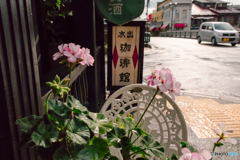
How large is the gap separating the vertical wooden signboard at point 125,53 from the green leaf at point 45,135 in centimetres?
307

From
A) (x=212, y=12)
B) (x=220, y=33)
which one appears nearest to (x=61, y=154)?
(x=220, y=33)

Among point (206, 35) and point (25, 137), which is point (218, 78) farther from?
point (206, 35)

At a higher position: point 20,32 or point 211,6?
point 211,6

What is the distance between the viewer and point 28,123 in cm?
59

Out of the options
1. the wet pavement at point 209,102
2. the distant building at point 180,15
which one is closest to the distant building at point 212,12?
the distant building at point 180,15

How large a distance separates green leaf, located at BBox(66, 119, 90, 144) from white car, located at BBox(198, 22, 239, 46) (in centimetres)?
1599

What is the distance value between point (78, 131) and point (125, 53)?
10.0 feet

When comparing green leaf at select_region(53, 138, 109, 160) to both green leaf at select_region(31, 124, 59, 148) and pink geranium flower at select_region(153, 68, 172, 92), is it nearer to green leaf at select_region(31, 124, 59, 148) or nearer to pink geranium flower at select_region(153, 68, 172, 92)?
Answer: green leaf at select_region(31, 124, 59, 148)

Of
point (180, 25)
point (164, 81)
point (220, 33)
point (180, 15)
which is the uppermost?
point (180, 15)

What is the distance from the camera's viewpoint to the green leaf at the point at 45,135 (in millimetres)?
526

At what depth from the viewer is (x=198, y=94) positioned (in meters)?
4.57

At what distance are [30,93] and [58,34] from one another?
2126mm

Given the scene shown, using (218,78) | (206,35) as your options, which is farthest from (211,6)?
(218,78)

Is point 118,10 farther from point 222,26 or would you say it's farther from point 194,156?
point 222,26
